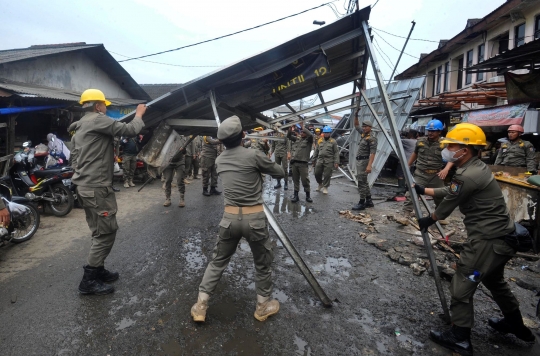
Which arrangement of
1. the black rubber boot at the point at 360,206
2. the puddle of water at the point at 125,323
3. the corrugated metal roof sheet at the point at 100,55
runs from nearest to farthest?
the puddle of water at the point at 125,323 → the black rubber boot at the point at 360,206 → the corrugated metal roof sheet at the point at 100,55

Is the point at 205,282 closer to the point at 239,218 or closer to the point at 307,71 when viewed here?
the point at 239,218

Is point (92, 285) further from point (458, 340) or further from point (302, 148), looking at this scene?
point (302, 148)

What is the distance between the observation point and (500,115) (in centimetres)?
907

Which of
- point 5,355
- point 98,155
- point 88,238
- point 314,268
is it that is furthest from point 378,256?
point 88,238

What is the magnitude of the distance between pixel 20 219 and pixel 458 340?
599cm

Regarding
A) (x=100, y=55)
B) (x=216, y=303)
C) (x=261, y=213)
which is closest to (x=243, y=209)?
(x=261, y=213)

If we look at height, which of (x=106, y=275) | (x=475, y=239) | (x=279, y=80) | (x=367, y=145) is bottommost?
(x=106, y=275)

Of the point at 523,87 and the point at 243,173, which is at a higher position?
the point at 523,87

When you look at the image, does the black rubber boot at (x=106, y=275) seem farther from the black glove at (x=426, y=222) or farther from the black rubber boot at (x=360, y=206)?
the black rubber boot at (x=360, y=206)

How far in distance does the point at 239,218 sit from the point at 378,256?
8.85ft

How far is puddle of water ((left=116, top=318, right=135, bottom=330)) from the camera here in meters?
2.76

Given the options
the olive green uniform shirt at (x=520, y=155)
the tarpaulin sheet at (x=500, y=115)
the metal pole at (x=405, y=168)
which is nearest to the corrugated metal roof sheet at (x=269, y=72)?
the metal pole at (x=405, y=168)

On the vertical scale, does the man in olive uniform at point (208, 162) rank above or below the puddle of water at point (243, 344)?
above

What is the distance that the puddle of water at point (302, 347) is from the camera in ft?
8.12
